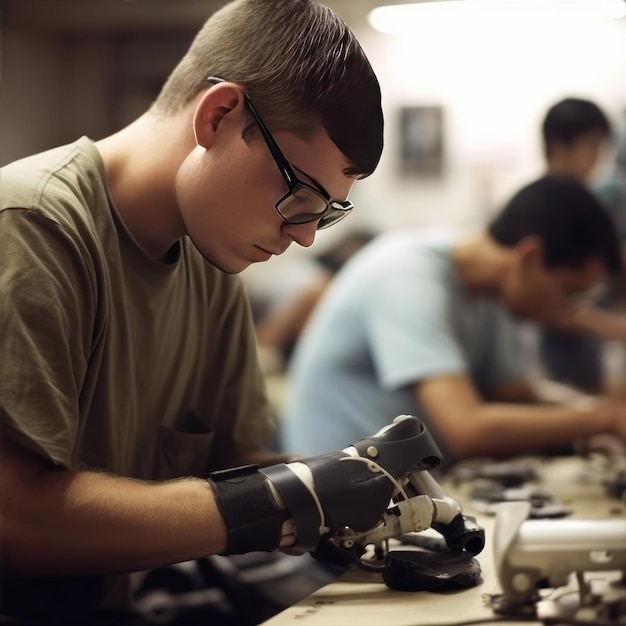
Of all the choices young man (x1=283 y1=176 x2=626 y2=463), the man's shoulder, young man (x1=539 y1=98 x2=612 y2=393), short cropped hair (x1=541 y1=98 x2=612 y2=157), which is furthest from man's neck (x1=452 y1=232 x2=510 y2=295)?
the man's shoulder

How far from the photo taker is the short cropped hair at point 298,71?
0.97m

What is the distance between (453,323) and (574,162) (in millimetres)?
944

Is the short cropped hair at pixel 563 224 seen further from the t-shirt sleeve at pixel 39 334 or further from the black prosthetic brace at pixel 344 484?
the t-shirt sleeve at pixel 39 334

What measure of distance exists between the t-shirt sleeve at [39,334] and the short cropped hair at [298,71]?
264 millimetres

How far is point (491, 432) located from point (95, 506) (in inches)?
45.6

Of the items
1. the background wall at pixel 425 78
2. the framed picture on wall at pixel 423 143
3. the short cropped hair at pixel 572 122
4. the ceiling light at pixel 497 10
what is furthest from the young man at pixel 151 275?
the framed picture on wall at pixel 423 143

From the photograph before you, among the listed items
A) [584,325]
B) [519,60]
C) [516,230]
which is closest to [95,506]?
[516,230]

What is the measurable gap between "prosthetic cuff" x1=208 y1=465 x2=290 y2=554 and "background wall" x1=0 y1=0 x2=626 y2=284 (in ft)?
5.14

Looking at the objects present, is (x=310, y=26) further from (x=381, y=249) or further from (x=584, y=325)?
(x=584, y=325)

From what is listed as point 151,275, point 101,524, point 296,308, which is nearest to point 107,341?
point 151,275

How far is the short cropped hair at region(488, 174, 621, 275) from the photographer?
1.95 m

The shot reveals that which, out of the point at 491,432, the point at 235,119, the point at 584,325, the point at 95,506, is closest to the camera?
the point at 95,506

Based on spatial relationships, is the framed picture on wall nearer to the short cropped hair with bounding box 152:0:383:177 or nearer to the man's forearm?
the short cropped hair with bounding box 152:0:383:177

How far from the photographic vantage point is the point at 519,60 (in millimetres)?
3268
